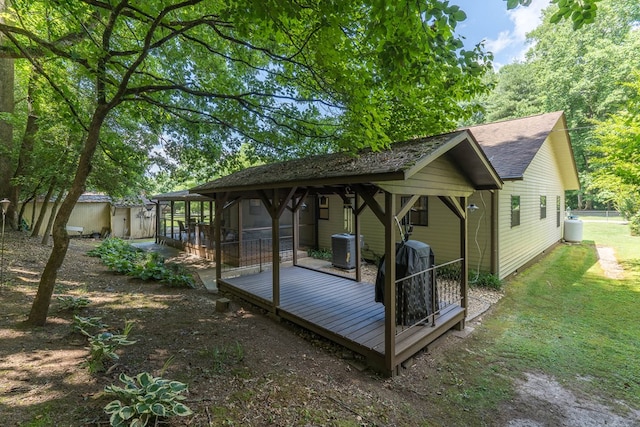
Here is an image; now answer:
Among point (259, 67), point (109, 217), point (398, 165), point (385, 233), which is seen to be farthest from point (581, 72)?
point (109, 217)

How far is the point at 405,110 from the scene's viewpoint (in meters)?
6.89

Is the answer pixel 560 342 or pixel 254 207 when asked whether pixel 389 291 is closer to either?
pixel 560 342

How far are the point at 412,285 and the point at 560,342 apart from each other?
283 centimetres

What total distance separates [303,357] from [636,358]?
16.4 feet

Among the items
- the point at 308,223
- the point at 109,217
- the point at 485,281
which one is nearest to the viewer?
the point at 485,281

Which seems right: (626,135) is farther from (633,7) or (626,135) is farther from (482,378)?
(633,7)

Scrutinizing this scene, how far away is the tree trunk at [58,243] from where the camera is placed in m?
4.18

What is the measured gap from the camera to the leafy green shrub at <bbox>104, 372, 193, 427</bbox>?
91.6 inches

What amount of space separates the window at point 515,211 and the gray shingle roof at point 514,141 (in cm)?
123

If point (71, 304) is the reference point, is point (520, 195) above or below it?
above

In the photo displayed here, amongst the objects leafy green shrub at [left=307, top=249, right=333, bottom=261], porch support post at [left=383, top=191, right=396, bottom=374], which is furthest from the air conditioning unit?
porch support post at [left=383, top=191, right=396, bottom=374]

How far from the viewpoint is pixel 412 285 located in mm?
4461

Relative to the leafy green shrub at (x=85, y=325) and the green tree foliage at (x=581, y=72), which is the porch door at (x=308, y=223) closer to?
the leafy green shrub at (x=85, y=325)

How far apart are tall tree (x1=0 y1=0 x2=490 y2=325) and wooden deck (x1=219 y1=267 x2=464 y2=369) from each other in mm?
2863
